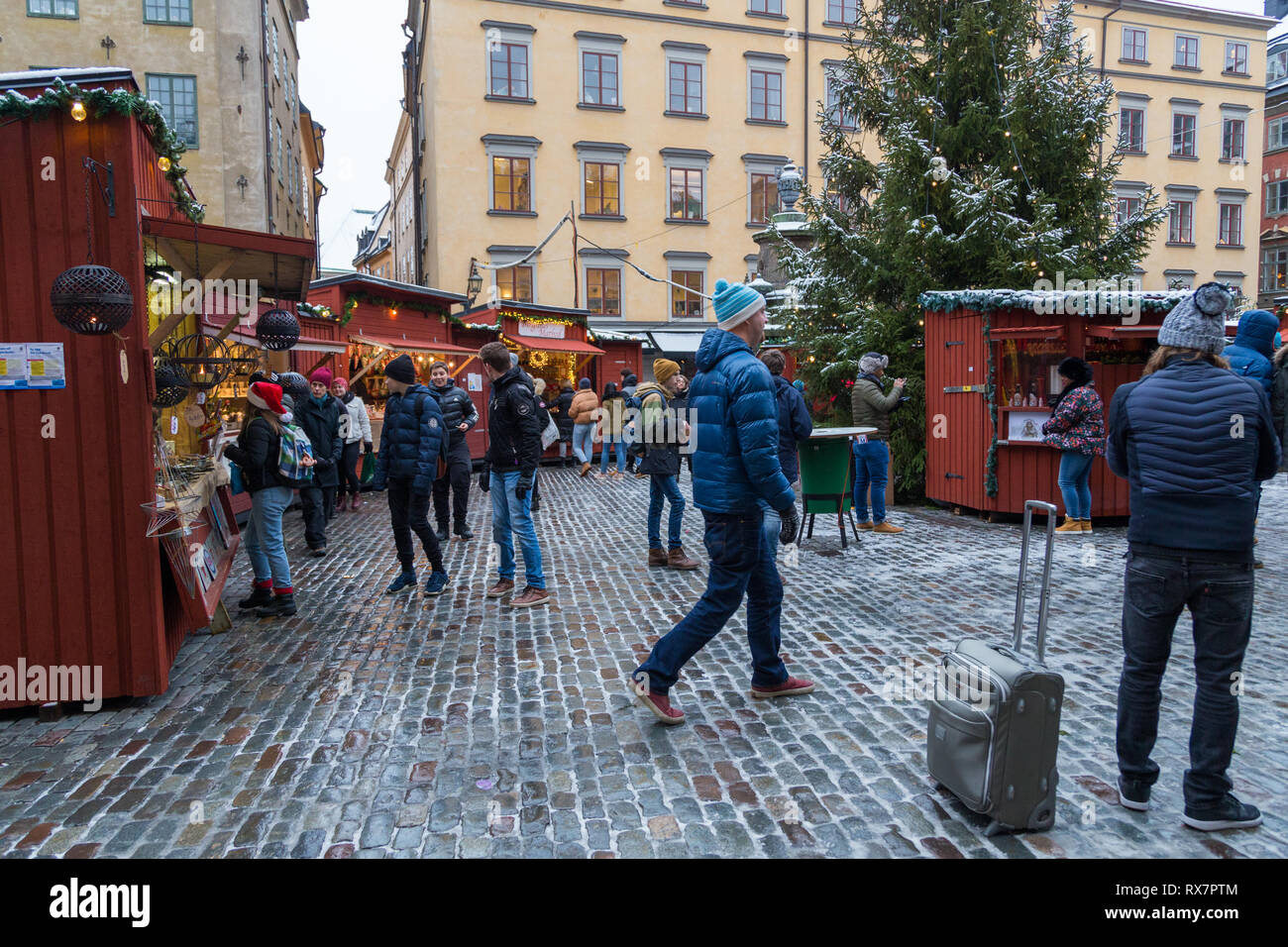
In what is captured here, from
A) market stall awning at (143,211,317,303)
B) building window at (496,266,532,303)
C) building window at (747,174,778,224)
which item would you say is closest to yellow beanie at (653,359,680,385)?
market stall awning at (143,211,317,303)

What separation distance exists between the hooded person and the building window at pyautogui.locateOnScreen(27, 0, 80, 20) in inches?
749

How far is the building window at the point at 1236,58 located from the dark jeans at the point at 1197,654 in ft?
156

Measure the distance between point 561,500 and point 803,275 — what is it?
584 centimetres

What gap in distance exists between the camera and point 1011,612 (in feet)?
21.0

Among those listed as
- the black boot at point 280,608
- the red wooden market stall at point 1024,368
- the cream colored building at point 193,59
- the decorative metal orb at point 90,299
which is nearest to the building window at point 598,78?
the cream colored building at point 193,59

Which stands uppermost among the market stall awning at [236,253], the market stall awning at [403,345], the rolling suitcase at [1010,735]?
the market stall awning at [403,345]

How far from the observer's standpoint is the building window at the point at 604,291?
1238 inches

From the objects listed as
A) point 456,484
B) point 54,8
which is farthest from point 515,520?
point 54,8

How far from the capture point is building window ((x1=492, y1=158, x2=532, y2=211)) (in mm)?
30359

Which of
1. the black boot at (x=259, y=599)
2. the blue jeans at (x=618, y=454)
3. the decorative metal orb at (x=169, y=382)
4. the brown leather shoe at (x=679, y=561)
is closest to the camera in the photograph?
the decorative metal orb at (x=169, y=382)

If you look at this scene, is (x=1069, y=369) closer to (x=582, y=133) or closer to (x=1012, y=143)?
(x=1012, y=143)

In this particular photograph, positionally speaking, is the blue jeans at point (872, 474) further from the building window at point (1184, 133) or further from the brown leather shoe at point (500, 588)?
the building window at point (1184, 133)

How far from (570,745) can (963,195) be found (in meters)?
11.0

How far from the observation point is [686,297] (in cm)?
3253
